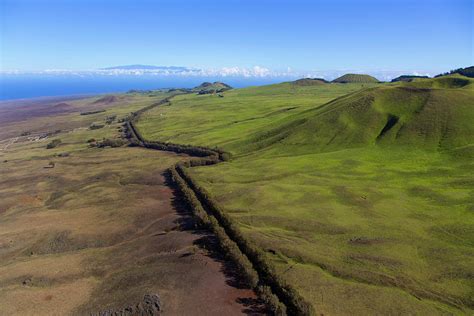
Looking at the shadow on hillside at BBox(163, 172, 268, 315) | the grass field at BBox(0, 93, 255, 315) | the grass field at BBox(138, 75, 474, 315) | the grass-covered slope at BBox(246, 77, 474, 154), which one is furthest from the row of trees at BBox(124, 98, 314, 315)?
the grass-covered slope at BBox(246, 77, 474, 154)

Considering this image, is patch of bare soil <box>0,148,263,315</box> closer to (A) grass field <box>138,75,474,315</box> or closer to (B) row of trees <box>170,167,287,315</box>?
(B) row of trees <box>170,167,287,315</box>

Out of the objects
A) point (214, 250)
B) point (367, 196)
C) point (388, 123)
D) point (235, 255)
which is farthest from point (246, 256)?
point (388, 123)

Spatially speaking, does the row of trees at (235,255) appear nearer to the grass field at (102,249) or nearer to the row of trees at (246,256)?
the row of trees at (246,256)

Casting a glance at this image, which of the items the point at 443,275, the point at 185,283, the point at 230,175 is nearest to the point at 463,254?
the point at 443,275

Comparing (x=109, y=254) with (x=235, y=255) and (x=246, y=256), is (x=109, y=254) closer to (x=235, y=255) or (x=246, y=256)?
(x=235, y=255)

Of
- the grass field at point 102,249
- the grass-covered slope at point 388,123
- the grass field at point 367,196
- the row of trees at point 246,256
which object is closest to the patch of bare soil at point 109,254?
the grass field at point 102,249

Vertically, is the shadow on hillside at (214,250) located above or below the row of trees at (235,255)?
below
